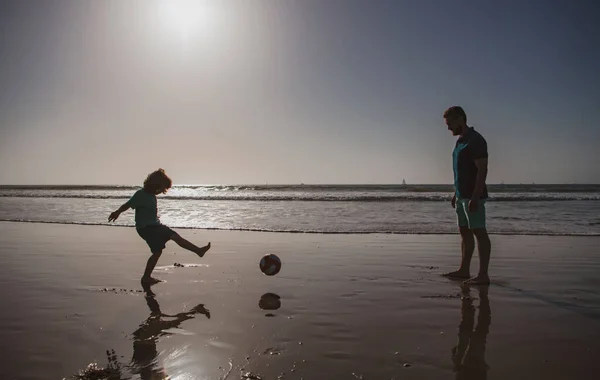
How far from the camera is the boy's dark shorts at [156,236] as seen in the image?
6316 millimetres

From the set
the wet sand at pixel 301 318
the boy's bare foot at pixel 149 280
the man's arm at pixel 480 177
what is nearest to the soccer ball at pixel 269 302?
the wet sand at pixel 301 318

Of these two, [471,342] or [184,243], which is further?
[184,243]

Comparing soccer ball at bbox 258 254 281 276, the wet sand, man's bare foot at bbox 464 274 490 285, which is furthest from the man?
soccer ball at bbox 258 254 281 276

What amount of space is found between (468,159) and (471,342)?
3.26m

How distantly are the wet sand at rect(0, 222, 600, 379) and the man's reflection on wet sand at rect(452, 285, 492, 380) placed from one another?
2 cm

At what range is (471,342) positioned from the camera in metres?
3.48

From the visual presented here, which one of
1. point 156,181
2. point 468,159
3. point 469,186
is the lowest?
point 156,181

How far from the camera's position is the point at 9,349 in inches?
131

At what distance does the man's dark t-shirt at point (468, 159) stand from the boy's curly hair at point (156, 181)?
4.52m

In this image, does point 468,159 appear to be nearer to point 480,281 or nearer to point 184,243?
point 480,281

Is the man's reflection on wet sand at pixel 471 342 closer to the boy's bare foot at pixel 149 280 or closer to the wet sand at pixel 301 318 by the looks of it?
the wet sand at pixel 301 318

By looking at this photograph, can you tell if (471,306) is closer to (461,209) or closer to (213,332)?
(461,209)

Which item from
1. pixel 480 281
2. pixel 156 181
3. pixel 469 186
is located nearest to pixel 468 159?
pixel 469 186

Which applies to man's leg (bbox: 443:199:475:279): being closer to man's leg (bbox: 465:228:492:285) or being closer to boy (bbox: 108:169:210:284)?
man's leg (bbox: 465:228:492:285)
